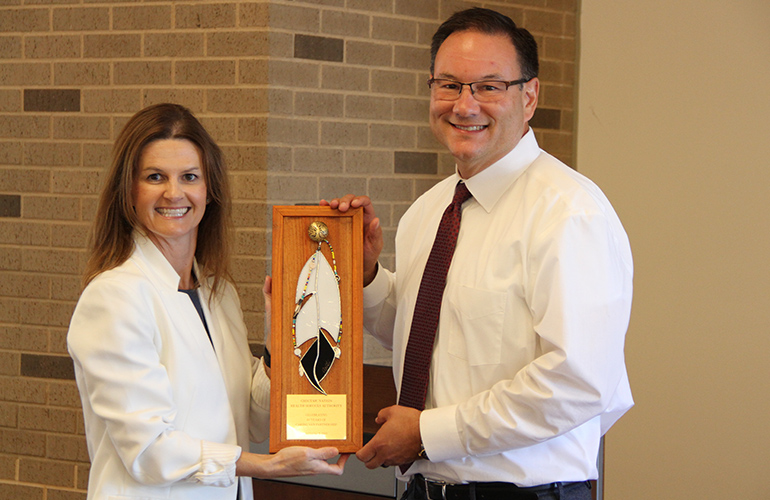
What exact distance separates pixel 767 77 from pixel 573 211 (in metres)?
1.86

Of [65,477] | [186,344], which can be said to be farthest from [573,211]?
[65,477]

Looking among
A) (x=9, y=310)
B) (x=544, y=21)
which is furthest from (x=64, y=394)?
(x=544, y=21)

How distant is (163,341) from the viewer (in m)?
1.66

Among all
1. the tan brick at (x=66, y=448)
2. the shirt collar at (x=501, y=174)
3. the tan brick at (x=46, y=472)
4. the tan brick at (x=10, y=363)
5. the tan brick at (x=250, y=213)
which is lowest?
the tan brick at (x=46, y=472)

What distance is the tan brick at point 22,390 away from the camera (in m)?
3.41

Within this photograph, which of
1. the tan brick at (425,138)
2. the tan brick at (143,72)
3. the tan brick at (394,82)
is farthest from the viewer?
the tan brick at (425,138)

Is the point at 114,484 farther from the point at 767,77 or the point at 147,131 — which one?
the point at 767,77

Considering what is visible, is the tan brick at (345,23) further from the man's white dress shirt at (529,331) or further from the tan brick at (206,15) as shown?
the man's white dress shirt at (529,331)

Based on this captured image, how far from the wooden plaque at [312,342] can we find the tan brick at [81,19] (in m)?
2.00

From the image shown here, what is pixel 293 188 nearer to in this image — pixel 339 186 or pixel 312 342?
pixel 339 186

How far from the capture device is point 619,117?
3.32m

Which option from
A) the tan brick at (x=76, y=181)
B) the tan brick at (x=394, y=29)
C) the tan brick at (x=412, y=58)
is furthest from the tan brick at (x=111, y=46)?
the tan brick at (x=412, y=58)

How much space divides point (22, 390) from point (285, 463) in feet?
7.40

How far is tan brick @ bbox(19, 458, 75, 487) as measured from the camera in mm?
3359
